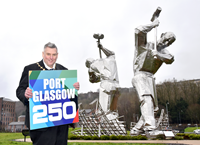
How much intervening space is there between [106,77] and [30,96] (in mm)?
12190

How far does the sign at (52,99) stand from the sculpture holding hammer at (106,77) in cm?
1093

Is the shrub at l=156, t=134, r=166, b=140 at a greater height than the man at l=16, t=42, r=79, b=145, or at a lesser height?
lesser

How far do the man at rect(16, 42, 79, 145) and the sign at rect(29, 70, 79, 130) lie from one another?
11 centimetres

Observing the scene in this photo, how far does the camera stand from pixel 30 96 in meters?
2.91

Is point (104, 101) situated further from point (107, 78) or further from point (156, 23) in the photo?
point (156, 23)

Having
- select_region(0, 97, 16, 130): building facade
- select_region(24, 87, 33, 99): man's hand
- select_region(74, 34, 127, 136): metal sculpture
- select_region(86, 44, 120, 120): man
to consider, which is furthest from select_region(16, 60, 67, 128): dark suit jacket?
select_region(0, 97, 16, 130): building facade

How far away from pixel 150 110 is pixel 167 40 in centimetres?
403

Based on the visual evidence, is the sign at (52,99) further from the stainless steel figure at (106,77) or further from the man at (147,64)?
the stainless steel figure at (106,77)

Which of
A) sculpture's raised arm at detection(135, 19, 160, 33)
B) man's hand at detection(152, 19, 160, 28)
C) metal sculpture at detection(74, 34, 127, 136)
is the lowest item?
metal sculpture at detection(74, 34, 127, 136)

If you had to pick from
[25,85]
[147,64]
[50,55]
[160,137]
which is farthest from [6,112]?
[50,55]

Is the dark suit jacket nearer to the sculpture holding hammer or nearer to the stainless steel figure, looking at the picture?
the sculpture holding hammer

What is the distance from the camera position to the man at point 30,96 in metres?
2.96

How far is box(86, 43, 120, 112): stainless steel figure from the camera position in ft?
47.6

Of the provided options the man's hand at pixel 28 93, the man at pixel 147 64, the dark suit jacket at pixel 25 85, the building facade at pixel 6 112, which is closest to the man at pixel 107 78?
the man at pixel 147 64
